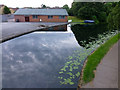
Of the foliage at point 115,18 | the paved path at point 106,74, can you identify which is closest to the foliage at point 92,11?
the foliage at point 115,18

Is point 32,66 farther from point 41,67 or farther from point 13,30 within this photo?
point 13,30

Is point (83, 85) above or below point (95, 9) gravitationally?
below

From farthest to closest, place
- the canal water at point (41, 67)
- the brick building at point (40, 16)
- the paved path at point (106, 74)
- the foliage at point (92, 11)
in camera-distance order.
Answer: the foliage at point (92, 11), the brick building at point (40, 16), the canal water at point (41, 67), the paved path at point (106, 74)

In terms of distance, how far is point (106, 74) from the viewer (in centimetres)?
657

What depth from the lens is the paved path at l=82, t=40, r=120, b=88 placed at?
5.67 metres

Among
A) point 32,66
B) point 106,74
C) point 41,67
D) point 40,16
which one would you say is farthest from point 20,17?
point 106,74

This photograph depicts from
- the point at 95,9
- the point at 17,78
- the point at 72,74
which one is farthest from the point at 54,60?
the point at 95,9

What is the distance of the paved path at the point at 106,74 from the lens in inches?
223

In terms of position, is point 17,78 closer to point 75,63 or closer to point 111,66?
point 75,63

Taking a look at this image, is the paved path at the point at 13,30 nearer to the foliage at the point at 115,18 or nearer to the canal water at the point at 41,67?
the canal water at the point at 41,67

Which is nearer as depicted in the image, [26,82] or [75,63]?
[26,82]

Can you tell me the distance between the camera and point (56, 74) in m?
7.60

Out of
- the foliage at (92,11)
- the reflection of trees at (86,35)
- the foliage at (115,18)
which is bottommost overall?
the reflection of trees at (86,35)

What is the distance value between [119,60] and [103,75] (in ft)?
8.89
